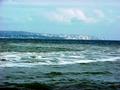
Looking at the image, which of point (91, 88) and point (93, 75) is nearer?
A: point (91, 88)

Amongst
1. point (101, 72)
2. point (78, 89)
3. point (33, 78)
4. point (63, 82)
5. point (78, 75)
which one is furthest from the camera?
point (101, 72)

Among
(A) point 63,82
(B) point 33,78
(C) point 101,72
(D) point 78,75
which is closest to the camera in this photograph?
(A) point 63,82

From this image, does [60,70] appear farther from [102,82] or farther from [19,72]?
[102,82]

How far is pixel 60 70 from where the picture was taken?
27.2 m

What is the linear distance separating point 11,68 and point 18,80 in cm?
588

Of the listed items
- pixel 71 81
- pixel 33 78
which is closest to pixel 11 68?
pixel 33 78

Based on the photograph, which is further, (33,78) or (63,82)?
(33,78)

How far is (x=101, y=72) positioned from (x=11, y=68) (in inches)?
243

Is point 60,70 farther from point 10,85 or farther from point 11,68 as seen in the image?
point 10,85

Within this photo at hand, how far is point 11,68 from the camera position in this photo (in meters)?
27.4

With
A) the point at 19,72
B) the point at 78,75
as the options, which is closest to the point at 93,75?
the point at 78,75

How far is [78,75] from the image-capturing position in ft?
81.7

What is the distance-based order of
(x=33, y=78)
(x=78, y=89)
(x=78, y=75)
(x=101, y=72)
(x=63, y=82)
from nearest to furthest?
1. (x=78, y=89)
2. (x=63, y=82)
3. (x=33, y=78)
4. (x=78, y=75)
5. (x=101, y=72)

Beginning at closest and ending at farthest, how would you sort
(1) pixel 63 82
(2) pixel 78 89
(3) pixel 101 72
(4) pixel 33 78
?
1. (2) pixel 78 89
2. (1) pixel 63 82
3. (4) pixel 33 78
4. (3) pixel 101 72
